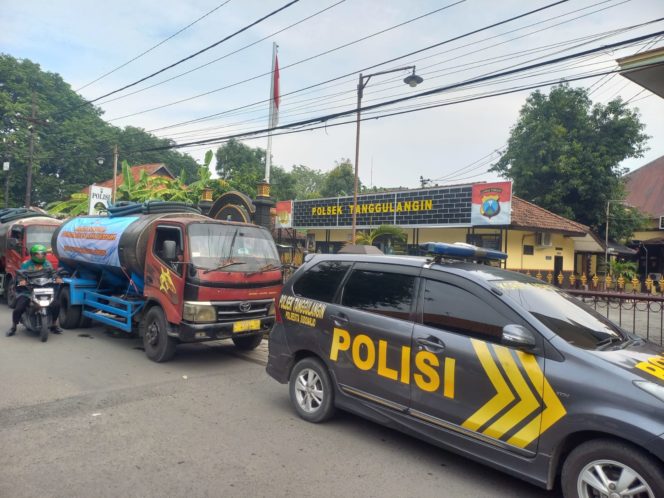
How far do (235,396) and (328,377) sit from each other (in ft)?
5.04

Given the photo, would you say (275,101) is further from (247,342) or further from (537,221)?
(247,342)

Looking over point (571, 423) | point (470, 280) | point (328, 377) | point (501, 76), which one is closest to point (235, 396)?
point (328, 377)

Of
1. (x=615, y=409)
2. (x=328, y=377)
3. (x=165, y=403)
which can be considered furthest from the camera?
(x=165, y=403)

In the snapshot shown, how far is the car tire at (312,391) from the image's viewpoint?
4594 millimetres

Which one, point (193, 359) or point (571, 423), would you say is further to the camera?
point (193, 359)

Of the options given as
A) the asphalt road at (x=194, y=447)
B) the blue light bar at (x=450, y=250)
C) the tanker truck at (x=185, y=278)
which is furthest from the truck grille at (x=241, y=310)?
the blue light bar at (x=450, y=250)

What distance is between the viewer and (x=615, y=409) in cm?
280

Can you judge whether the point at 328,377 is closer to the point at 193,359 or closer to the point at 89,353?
the point at 193,359

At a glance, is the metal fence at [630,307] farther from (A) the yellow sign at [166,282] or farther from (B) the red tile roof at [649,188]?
(B) the red tile roof at [649,188]

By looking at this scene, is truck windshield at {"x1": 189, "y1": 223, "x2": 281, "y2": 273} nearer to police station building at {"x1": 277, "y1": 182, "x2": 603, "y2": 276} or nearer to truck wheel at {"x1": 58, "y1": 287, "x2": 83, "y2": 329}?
truck wheel at {"x1": 58, "y1": 287, "x2": 83, "y2": 329}

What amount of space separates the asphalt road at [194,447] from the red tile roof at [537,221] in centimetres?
1386

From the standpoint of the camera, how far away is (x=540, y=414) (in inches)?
122

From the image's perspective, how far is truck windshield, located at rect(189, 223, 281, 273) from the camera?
22.6 feet

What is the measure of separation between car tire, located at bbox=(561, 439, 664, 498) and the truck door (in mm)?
5238
